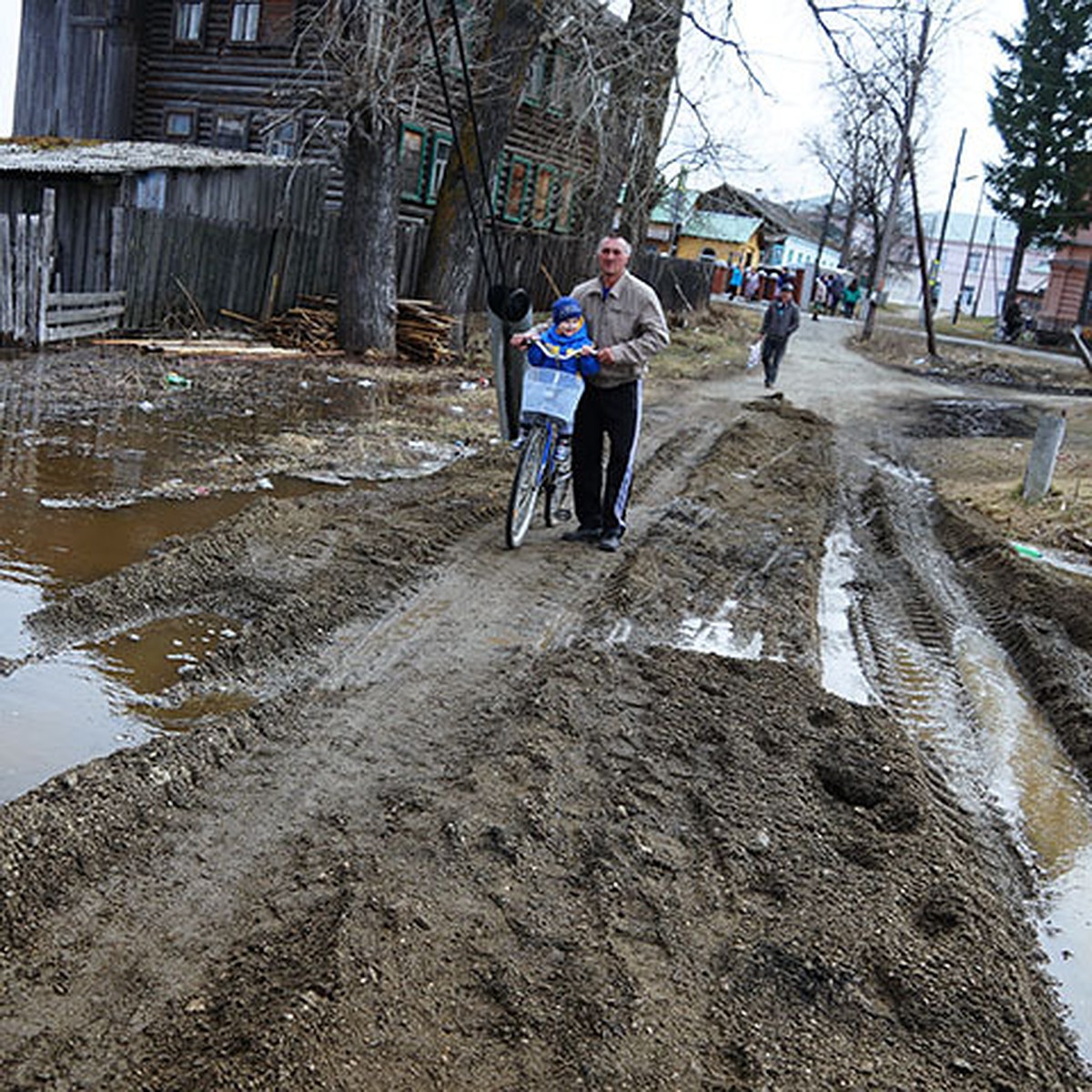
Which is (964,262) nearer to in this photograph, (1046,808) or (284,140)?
(284,140)

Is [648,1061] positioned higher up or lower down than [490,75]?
lower down

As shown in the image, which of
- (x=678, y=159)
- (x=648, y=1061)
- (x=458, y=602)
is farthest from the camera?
(x=678, y=159)

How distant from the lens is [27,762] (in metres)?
4.43

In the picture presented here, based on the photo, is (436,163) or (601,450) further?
(436,163)

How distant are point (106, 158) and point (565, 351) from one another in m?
15.1

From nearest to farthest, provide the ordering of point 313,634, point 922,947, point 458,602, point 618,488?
point 922,947 → point 313,634 → point 458,602 → point 618,488

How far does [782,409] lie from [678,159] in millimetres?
9080

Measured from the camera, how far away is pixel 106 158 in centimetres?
2006

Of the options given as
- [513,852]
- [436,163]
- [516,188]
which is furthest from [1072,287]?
[513,852]

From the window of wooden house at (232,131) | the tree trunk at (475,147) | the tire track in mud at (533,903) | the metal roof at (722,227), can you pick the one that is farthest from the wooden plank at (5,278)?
the metal roof at (722,227)

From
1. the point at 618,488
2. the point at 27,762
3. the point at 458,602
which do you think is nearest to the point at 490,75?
the point at 618,488

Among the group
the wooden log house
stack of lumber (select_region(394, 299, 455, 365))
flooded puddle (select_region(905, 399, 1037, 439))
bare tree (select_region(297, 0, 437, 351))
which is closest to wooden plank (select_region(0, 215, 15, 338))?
bare tree (select_region(297, 0, 437, 351))

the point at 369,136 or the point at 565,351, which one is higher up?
the point at 369,136

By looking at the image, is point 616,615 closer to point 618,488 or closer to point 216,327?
point 618,488
